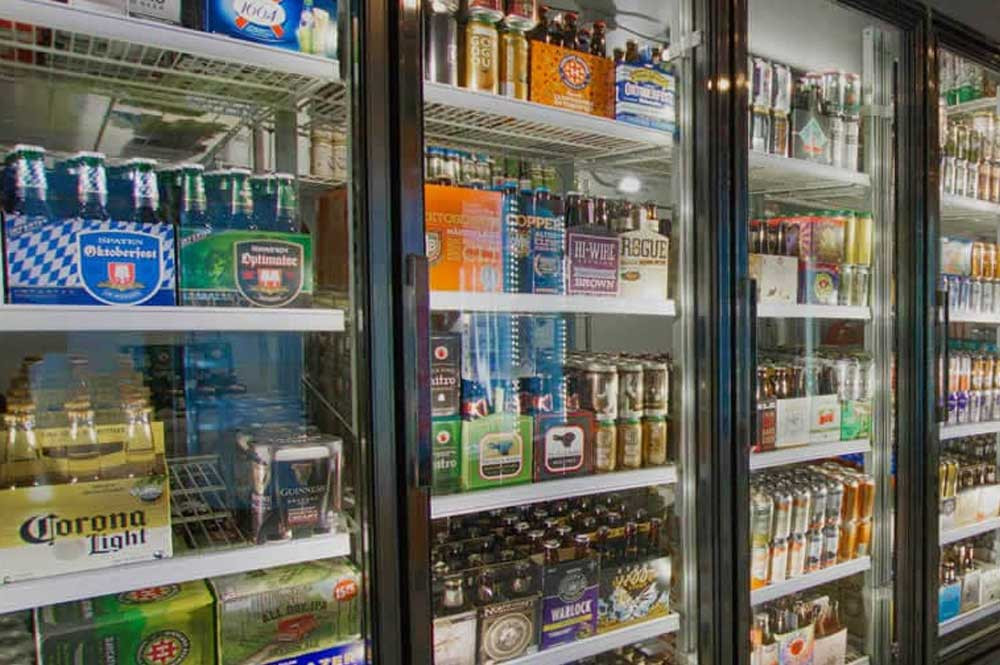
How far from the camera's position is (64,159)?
1.12 meters

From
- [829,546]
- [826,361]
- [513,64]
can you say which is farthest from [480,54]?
[829,546]

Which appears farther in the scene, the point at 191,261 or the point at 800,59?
the point at 800,59

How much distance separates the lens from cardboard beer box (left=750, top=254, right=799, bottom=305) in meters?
1.90


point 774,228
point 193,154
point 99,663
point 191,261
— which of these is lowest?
point 99,663

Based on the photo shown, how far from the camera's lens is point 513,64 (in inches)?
59.9

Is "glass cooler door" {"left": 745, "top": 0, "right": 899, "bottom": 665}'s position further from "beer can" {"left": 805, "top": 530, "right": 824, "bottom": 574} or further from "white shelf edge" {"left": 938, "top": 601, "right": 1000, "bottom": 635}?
"white shelf edge" {"left": 938, "top": 601, "right": 1000, "bottom": 635}

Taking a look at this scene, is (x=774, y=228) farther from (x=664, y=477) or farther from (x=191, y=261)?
(x=191, y=261)

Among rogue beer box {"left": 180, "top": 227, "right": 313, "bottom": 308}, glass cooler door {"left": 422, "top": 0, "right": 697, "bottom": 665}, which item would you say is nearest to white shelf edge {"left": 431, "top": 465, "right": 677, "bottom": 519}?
glass cooler door {"left": 422, "top": 0, "right": 697, "bottom": 665}

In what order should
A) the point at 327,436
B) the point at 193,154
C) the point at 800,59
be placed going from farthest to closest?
1. the point at 800,59
2. the point at 193,154
3. the point at 327,436

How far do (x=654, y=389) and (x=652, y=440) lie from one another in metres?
0.13

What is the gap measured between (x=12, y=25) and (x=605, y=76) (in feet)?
3.97

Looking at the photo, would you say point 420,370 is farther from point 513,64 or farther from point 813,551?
point 813,551

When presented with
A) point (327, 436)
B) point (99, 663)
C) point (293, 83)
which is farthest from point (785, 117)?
point (99, 663)

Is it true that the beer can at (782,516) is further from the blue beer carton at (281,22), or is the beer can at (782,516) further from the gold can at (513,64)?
the blue beer carton at (281,22)
